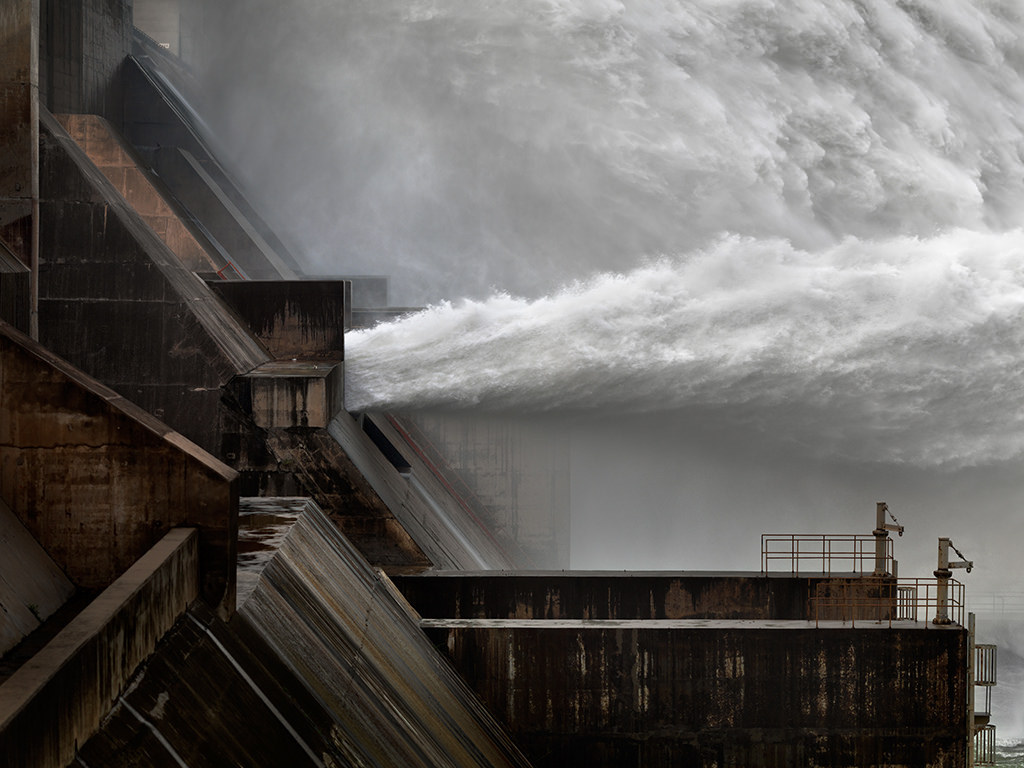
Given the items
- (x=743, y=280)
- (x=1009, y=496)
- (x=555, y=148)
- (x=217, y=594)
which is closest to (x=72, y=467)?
(x=217, y=594)

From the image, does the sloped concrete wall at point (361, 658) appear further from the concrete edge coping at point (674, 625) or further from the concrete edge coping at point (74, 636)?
the concrete edge coping at point (74, 636)

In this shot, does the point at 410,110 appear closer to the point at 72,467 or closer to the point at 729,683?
the point at 729,683

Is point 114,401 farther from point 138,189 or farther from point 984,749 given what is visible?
point 138,189

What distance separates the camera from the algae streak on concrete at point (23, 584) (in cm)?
505

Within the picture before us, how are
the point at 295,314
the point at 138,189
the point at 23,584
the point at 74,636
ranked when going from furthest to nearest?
the point at 138,189, the point at 295,314, the point at 23,584, the point at 74,636

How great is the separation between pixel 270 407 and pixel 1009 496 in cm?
3042

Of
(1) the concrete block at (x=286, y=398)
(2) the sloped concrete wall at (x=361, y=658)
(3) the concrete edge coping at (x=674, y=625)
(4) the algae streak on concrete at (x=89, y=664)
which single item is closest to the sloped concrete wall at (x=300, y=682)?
(2) the sloped concrete wall at (x=361, y=658)

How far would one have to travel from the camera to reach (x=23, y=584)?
218 inches

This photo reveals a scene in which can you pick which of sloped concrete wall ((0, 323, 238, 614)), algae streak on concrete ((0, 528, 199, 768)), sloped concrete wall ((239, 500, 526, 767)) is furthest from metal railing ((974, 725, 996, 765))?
algae streak on concrete ((0, 528, 199, 768))

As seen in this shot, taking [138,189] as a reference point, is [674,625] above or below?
below

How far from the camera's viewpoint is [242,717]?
551 cm

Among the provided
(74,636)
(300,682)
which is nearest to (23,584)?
(74,636)

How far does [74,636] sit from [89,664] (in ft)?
0.36

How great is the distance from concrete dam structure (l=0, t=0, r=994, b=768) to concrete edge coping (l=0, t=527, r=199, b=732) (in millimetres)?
16
